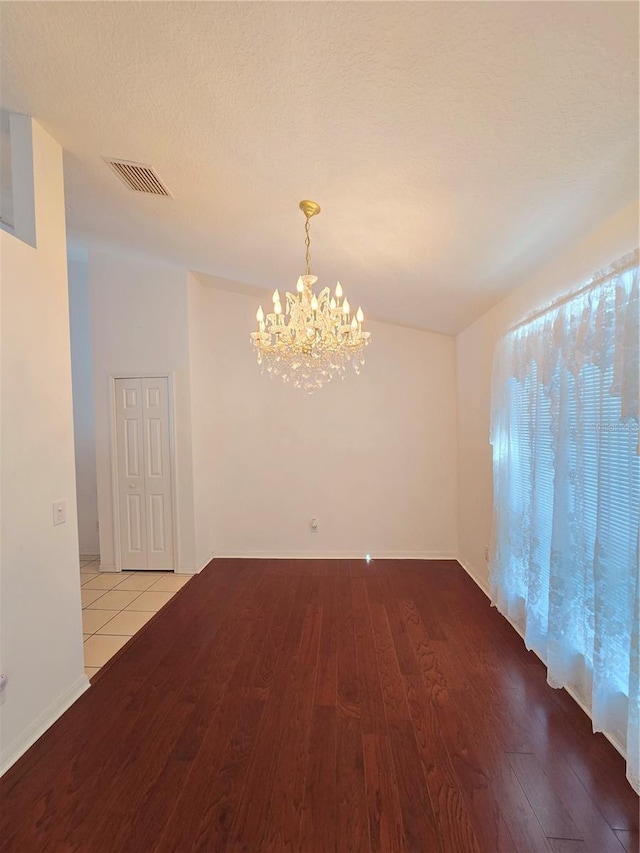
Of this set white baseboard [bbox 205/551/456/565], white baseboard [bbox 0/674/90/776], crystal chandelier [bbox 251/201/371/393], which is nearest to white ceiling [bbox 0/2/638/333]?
crystal chandelier [bbox 251/201/371/393]

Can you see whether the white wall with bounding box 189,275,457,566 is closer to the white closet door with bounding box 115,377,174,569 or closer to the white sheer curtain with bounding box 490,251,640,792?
the white closet door with bounding box 115,377,174,569

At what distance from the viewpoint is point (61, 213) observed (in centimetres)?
195

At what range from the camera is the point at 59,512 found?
187cm

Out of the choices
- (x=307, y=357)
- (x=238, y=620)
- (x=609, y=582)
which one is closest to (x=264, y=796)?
(x=238, y=620)

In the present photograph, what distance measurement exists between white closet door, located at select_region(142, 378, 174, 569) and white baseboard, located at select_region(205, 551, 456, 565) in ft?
1.90

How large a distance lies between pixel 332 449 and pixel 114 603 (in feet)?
8.28

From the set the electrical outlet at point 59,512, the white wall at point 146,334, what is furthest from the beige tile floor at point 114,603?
the electrical outlet at point 59,512

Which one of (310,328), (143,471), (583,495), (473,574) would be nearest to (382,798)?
(583,495)

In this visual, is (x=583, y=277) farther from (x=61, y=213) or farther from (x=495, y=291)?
(x=61, y=213)

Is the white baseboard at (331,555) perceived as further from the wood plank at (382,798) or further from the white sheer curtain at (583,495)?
the wood plank at (382,798)

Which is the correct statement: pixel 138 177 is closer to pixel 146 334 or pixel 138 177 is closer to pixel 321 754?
pixel 146 334

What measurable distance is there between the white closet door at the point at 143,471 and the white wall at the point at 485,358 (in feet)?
10.2

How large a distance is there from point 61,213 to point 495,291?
2848 millimetres

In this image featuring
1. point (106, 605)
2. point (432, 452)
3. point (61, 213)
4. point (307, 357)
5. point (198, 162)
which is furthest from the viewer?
point (432, 452)
